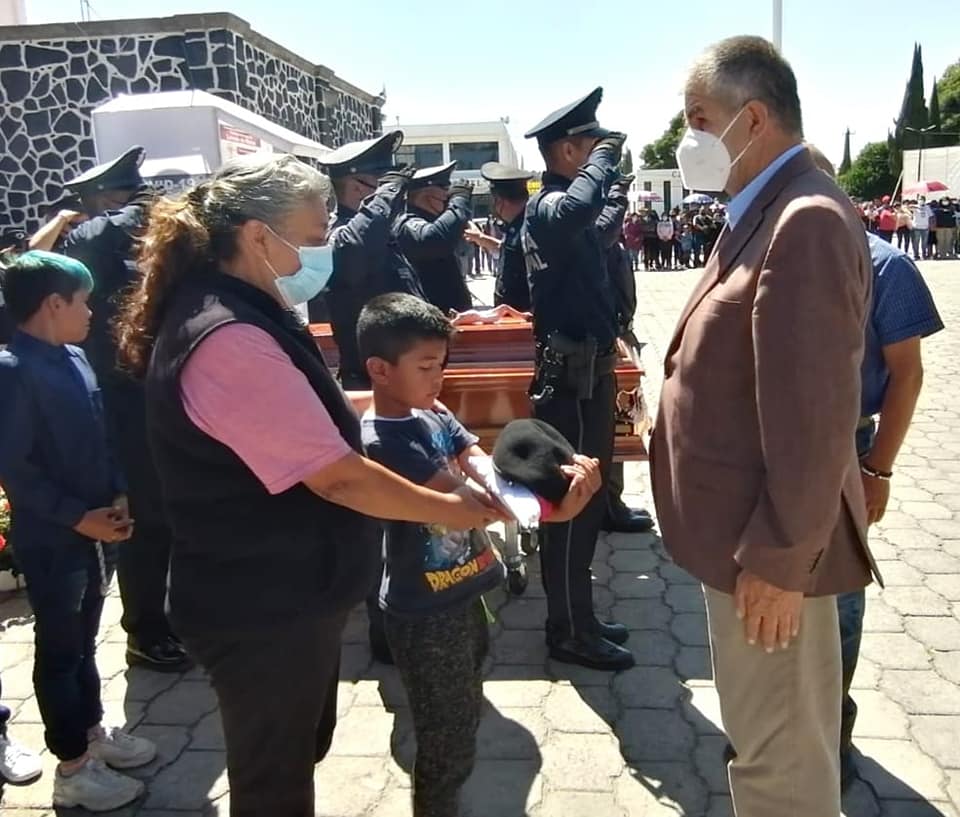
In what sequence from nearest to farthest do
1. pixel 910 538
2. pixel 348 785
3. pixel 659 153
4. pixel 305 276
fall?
1. pixel 305 276
2. pixel 348 785
3. pixel 910 538
4. pixel 659 153

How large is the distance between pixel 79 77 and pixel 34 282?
10565 millimetres

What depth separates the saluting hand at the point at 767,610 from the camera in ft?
5.78

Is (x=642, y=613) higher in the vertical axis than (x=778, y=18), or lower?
lower

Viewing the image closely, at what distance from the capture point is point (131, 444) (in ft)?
11.5

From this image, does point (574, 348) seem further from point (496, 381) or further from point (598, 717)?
point (598, 717)

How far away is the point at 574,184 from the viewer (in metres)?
3.19

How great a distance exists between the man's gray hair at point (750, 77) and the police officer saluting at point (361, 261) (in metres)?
1.96

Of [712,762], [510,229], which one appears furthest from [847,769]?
[510,229]

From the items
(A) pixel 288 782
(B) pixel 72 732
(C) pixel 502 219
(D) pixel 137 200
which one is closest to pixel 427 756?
(A) pixel 288 782

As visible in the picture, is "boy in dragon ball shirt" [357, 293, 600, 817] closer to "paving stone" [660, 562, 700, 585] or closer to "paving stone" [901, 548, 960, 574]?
"paving stone" [660, 562, 700, 585]

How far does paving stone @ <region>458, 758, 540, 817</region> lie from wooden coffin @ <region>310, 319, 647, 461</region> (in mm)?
1425

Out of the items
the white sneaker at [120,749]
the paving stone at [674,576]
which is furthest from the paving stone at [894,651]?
the white sneaker at [120,749]

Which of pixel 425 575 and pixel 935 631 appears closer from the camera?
pixel 425 575

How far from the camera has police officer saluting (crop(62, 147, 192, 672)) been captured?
3434 millimetres
